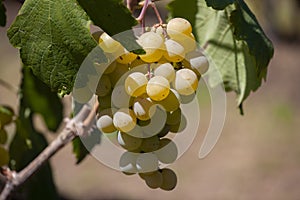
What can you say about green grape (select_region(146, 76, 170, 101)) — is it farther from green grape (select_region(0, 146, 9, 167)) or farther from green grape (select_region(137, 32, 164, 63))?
green grape (select_region(0, 146, 9, 167))

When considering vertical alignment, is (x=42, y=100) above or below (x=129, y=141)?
below

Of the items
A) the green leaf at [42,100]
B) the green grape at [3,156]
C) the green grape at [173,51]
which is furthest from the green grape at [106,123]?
the green leaf at [42,100]

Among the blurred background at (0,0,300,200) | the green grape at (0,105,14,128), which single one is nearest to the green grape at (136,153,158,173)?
the green grape at (0,105,14,128)

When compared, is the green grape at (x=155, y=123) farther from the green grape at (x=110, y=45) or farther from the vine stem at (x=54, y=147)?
the vine stem at (x=54, y=147)

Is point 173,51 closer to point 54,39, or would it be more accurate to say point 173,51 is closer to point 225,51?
point 54,39

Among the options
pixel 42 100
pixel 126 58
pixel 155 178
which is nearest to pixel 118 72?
pixel 126 58

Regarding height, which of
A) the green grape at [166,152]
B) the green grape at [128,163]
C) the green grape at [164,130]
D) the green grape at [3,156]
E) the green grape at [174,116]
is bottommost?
the green grape at [3,156]
